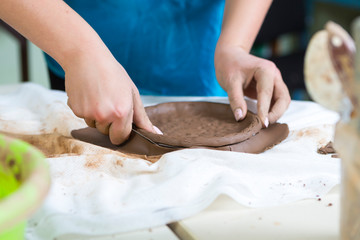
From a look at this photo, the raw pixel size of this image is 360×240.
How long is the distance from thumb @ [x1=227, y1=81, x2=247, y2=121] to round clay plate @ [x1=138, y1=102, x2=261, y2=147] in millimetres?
14

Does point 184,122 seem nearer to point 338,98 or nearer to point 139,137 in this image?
point 139,137

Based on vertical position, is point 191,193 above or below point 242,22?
below

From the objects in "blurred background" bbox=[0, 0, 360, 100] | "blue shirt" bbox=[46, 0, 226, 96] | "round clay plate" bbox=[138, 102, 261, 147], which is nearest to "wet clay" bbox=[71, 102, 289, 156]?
"round clay plate" bbox=[138, 102, 261, 147]

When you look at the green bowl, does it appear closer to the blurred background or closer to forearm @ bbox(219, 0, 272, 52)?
forearm @ bbox(219, 0, 272, 52)

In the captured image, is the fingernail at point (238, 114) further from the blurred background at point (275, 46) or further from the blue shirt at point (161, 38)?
the blurred background at point (275, 46)

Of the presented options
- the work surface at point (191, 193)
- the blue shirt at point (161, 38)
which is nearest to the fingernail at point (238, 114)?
the work surface at point (191, 193)

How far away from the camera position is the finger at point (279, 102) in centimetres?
97

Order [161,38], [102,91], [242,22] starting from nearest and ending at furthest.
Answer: [102,91] → [242,22] → [161,38]

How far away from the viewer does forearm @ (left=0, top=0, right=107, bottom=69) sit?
0.82 meters

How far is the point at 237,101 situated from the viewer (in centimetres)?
99

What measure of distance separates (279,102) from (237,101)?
0.35 feet

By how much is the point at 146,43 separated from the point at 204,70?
219mm

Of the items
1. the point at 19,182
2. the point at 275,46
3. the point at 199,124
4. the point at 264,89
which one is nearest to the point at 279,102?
the point at 264,89

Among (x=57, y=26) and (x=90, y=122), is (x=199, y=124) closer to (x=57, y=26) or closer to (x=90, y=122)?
(x=90, y=122)
